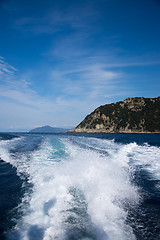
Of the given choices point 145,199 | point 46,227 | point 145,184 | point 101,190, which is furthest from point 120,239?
point 145,184

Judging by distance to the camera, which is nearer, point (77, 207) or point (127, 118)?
point (77, 207)

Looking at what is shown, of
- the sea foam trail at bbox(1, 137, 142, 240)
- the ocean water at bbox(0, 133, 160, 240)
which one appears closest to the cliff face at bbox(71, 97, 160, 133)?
the ocean water at bbox(0, 133, 160, 240)

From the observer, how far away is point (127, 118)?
13538cm

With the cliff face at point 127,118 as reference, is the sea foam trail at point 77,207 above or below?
below

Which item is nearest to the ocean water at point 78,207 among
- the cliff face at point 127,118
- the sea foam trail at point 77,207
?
the sea foam trail at point 77,207

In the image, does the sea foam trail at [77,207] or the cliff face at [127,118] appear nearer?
the sea foam trail at [77,207]

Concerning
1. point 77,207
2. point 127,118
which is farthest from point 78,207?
point 127,118

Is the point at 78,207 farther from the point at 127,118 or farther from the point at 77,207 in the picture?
the point at 127,118

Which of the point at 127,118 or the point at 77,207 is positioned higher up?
the point at 127,118

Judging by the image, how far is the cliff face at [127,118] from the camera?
4934 inches

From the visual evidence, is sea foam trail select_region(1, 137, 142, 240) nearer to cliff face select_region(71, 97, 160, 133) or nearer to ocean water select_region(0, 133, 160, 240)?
ocean water select_region(0, 133, 160, 240)

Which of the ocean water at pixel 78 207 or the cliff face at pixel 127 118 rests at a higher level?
the cliff face at pixel 127 118

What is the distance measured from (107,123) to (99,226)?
14104 centimetres

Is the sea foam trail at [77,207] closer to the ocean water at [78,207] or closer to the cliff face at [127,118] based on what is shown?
the ocean water at [78,207]
